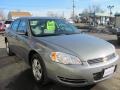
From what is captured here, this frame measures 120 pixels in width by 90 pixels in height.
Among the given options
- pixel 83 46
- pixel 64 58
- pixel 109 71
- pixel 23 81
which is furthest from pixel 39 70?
pixel 109 71

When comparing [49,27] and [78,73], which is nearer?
[78,73]

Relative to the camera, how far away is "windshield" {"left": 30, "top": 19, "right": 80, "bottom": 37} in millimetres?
6234

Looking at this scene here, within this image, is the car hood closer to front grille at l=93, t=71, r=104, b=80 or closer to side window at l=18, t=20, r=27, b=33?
front grille at l=93, t=71, r=104, b=80

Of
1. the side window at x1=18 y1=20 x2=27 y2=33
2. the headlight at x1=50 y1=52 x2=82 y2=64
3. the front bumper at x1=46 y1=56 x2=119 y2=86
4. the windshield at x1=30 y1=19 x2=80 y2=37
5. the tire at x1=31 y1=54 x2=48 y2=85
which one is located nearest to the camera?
the front bumper at x1=46 y1=56 x2=119 y2=86

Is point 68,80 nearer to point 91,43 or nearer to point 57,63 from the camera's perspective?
point 57,63

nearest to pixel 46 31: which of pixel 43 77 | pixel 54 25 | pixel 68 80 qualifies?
pixel 54 25

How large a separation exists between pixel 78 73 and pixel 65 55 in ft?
1.55

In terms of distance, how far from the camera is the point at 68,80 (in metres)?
4.79

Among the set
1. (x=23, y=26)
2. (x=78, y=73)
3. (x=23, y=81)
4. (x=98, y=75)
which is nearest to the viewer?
(x=78, y=73)

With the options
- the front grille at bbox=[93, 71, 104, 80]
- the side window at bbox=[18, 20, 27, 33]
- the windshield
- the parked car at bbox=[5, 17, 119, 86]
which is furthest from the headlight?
the side window at bbox=[18, 20, 27, 33]

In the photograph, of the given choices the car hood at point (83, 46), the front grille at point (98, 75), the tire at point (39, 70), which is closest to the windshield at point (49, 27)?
the car hood at point (83, 46)

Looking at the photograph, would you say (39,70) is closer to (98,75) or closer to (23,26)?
(98,75)

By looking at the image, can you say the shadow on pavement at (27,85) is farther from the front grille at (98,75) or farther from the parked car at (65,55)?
the front grille at (98,75)

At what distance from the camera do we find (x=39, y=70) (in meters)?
5.63
